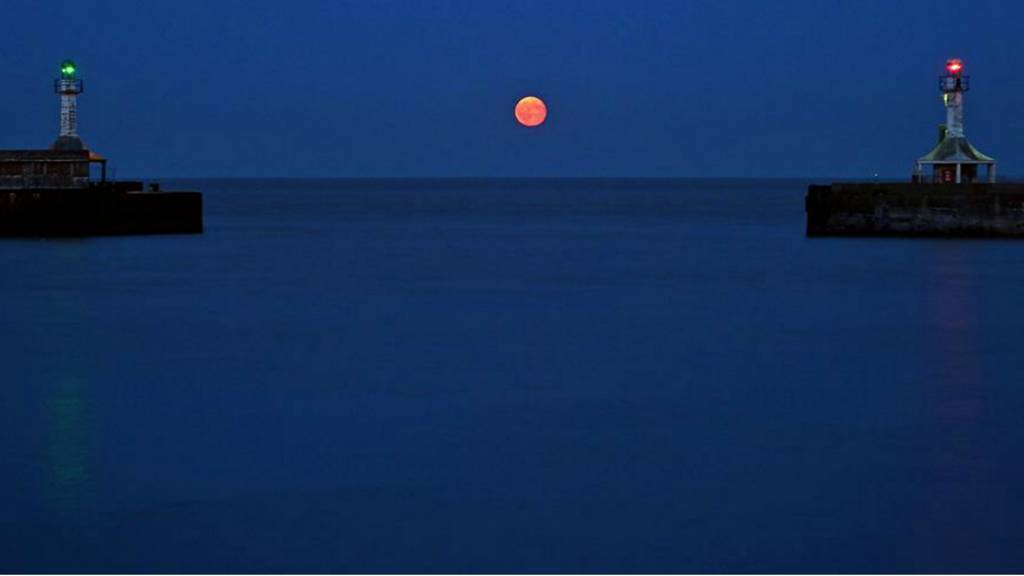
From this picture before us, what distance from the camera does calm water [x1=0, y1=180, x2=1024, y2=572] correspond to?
1045cm

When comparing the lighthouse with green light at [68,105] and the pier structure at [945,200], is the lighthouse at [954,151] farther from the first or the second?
the lighthouse with green light at [68,105]

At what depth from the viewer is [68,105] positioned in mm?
44375

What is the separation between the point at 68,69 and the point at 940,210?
2471 centimetres

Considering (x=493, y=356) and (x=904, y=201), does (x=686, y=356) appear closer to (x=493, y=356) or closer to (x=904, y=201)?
(x=493, y=356)

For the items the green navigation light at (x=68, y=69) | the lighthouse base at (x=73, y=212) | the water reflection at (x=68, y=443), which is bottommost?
the water reflection at (x=68, y=443)

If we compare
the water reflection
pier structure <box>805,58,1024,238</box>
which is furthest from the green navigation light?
the water reflection

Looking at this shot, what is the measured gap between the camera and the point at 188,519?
36.0ft

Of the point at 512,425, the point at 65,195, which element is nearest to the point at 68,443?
the point at 512,425

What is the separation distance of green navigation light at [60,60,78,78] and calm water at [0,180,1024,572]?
12.7 m

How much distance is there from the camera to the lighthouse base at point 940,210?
39625 mm

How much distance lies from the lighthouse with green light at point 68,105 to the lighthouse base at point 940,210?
22.0m

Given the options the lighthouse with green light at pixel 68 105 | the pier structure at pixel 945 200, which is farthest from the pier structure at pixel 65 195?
the pier structure at pixel 945 200

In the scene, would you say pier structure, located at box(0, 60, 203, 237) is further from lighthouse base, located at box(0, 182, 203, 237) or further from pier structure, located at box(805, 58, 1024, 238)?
pier structure, located at box(805, 58, 1024, 238)

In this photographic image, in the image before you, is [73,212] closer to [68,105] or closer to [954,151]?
[68,105]
